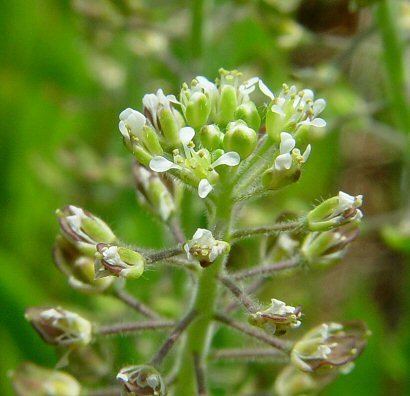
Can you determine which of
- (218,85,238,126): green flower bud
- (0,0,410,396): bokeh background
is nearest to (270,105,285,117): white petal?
(218,85,238,126): green flower bud

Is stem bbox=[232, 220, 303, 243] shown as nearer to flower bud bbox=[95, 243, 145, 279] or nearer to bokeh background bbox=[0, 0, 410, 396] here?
flower bud bbox=[95, 243, 145, 279]

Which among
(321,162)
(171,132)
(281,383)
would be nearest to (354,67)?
(321,162)

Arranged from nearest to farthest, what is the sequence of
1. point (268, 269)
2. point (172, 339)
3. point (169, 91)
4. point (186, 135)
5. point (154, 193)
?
point (186, 135)
point (172, 339)
point (268, 269)
point (154, 193)
point (169, 91)

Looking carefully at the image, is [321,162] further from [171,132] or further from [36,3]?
[171,132]

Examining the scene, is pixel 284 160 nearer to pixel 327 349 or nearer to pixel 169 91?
pixel 327 349

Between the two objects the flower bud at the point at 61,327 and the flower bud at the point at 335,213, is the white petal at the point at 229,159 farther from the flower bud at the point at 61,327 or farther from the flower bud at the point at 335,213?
the flower bud at the point at 61,327

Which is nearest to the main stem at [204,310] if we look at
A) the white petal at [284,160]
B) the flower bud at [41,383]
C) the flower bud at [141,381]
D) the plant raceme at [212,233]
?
the plant raceme at [212,233]

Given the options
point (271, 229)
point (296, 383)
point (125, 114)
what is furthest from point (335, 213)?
point (296, 383)
